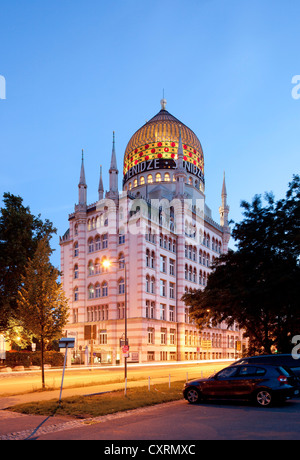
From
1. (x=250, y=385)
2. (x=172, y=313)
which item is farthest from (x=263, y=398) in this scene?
(x=172, y=313)

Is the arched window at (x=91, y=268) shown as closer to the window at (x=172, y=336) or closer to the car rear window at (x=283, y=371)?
the window at (x=172, y=336)

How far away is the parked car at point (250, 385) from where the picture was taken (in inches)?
589

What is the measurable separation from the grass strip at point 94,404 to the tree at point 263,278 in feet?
22.5

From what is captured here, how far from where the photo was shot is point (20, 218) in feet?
111

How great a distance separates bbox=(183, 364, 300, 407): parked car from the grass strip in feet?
6.26

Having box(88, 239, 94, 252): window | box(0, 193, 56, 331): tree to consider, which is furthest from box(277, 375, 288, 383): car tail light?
box(88, 239, 94, 252): window

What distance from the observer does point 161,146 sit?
74.8 metres

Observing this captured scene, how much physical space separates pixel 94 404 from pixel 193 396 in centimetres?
371

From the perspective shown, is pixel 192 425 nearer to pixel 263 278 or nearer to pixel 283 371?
pixel 283 371

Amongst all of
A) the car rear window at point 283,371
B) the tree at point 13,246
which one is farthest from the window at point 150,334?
the car rear window at point 283,371

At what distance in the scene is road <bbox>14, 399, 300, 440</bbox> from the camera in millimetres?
10156

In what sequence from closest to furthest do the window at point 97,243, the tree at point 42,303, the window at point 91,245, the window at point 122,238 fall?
the tree at point 42,303
the window at point 122,238
the window at point 97,243
the window at point 91,245
